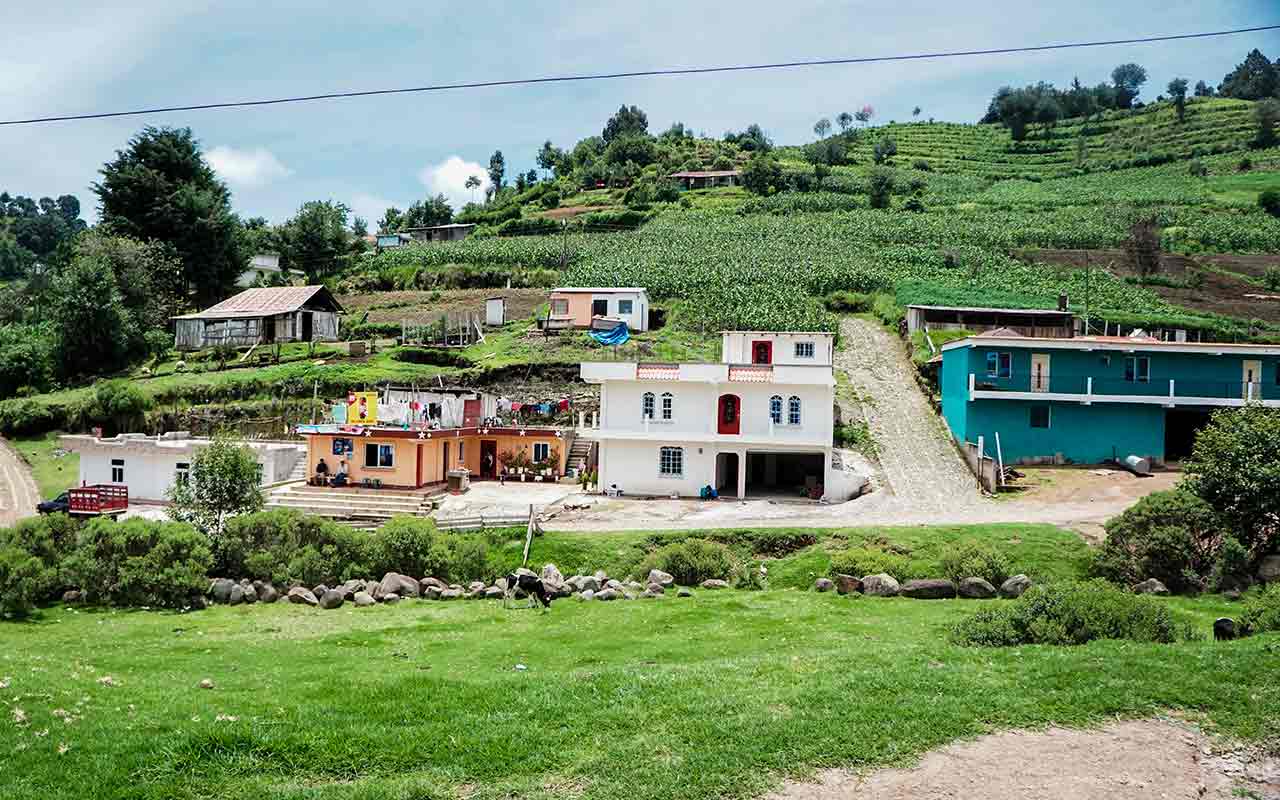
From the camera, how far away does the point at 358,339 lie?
5528 cm

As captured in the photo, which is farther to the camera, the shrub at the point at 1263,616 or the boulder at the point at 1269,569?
the boulder at the point at 1269,569

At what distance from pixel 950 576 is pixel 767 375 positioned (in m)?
12.0

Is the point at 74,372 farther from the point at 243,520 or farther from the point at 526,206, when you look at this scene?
the point at 526,206

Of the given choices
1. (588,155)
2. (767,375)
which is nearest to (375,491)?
(767,375)

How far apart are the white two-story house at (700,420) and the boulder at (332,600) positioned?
1305 cm

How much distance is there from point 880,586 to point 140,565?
54.2ft

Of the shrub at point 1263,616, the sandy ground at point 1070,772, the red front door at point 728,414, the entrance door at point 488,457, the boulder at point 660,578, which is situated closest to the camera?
the sandy ground at point 1070,772

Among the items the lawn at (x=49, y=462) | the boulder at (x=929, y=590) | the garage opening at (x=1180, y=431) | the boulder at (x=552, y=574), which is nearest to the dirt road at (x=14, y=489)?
the lawn at (x=49, y=462)

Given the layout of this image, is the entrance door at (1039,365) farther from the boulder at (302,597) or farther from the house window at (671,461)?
the boulder at (302,597)

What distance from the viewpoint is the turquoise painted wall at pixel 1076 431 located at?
107 ft

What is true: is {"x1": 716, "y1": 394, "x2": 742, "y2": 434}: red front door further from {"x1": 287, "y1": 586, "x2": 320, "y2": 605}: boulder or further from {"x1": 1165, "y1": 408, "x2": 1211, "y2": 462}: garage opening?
{"x1": 1165, "y1": 408, "x2": 1211, "y2": 462}: garage opening

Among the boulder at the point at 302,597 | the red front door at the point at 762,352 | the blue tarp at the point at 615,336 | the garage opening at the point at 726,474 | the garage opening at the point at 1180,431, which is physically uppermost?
the blue tarp at the point at 615,336

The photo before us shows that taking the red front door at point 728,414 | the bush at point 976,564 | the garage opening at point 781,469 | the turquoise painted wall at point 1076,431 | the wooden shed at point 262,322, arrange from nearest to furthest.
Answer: the bush at point 976,564 → the red front door at point 728,414 → the turquoise painted wall at point 1076,431 → the garage opening at point 781,469 → the wooden shed at point 262,322

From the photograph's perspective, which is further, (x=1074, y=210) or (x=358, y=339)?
(x=1074, y=210)
